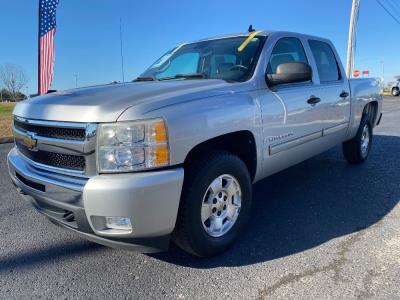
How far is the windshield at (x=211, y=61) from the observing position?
353cm

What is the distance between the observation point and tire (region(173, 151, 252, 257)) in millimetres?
2654

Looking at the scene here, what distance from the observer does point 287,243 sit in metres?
3.20

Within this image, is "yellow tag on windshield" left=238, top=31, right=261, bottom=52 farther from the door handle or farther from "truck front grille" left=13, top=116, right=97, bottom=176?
"truck front grille" left=13, top=116, right=97, bottom=176

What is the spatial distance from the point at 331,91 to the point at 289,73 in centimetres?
139

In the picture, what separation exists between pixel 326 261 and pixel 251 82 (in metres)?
1.58

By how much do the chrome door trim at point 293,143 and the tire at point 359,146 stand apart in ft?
5.36

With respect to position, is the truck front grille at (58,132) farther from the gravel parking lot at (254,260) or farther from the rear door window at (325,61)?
the rear door window at (325,61)

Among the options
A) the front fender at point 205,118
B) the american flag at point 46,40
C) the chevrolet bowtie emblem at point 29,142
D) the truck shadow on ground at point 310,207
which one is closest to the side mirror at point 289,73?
the front fender at point 205,118

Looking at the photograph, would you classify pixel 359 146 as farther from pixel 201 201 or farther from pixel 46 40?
pixel 46 40

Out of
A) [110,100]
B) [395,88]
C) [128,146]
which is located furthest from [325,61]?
[395,88]

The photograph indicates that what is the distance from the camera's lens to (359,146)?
5691mm

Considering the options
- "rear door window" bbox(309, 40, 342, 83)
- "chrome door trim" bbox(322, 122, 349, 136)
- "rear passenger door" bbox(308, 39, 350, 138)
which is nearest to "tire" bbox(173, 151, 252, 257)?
"rear passenger door" bbox(308, 39, 350, 138)

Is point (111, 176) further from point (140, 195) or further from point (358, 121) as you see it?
point (358, 121)

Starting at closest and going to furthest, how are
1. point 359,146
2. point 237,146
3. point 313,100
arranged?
point 237,146 < point 313,100 < point 359,146
